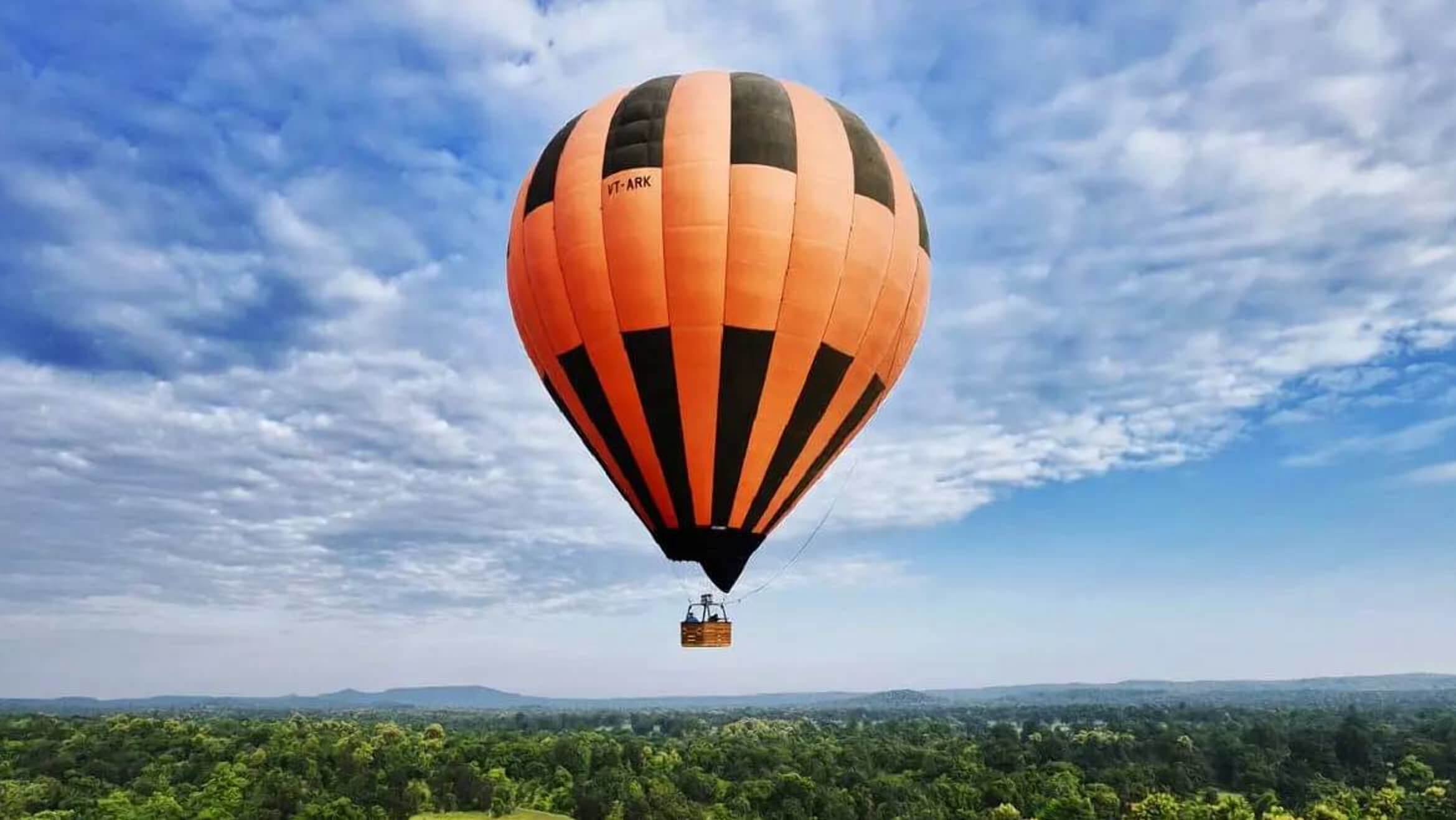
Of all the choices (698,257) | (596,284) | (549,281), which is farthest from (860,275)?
(549,281)

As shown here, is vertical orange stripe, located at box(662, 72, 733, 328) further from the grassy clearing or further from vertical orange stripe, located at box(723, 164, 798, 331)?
the grassy clearing

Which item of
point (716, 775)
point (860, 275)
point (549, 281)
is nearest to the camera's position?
point (860, 275)

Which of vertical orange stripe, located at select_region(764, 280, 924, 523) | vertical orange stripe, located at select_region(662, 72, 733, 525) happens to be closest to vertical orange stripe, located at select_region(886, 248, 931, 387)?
vertical orange stripe, located at select_region(764, 280, 924, 523)

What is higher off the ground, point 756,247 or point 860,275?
point 756,247

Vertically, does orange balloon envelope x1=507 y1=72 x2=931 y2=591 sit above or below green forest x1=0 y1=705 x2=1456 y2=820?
above

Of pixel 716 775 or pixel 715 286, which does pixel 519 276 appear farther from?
pixel 716 775

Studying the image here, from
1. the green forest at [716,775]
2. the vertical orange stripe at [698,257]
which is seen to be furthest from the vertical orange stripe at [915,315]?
the green forest at [716,775]

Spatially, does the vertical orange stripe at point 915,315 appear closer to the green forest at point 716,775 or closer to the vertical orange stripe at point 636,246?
the vertical orange stripe at point 636,246
